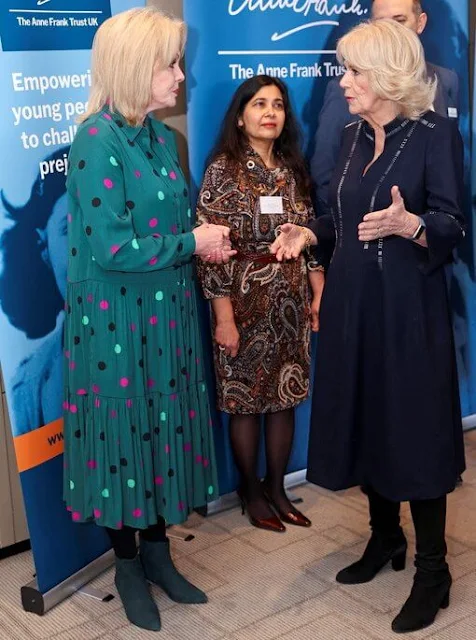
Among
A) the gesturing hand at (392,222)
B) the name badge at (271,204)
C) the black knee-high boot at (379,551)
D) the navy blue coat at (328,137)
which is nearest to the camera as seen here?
the gesturing hand at (392,222)

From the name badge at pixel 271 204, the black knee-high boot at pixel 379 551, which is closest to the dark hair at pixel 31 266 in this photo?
the name badge at pixel 271 204

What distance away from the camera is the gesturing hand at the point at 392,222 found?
7.07 ft

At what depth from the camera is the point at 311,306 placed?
3.27 meters

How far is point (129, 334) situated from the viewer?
7.81 feet

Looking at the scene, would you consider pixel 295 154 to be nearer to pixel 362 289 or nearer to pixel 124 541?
pixel 362 289

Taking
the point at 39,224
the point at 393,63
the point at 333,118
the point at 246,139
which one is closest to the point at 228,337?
the point at 246,139

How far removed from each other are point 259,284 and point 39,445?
0.94 m

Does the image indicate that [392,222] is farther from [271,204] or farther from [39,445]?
[39,445]

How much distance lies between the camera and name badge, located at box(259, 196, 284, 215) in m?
2.98

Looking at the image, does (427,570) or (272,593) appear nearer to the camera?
(427,570)

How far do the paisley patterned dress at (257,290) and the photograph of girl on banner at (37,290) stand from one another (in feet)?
1.91

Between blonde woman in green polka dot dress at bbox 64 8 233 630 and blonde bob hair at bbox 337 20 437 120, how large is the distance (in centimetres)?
50

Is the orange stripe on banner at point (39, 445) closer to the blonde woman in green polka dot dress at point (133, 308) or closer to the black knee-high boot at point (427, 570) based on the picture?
the blonde woman in green polka dot dress at point (133, 308)

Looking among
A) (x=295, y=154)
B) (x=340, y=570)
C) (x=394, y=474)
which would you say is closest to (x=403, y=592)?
(x=340, y=570)
